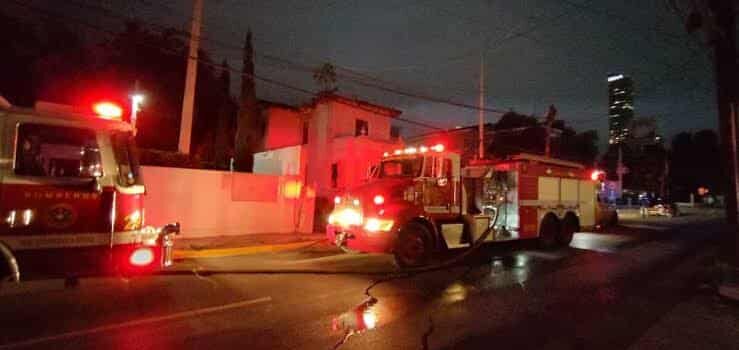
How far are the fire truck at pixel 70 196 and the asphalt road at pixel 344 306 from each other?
0.82 metres

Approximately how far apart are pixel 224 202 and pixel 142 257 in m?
9.44

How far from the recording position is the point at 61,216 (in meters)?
5.13

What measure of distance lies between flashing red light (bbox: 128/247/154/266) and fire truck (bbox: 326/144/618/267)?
4.55 meters

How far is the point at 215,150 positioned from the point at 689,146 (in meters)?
73.1

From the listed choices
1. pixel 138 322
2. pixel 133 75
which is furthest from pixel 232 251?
pixel 133 75

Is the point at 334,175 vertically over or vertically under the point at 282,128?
under

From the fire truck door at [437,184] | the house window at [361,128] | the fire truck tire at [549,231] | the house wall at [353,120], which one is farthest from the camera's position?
the house window at [361,128]

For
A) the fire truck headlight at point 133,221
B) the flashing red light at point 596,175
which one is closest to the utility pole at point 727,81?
the flashing red light at point 596,175

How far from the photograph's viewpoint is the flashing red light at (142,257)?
551 cm

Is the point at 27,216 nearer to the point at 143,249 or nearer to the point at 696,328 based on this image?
the point at 143,249

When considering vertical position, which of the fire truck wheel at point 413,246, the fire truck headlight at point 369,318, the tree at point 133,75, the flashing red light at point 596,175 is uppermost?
the tree at point 133,75

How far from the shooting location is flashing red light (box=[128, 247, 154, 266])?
5508 mm

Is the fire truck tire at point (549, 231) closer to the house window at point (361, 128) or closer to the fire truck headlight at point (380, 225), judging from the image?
the fire truck headlight at point (380, 225)

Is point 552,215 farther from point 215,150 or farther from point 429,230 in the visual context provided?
point 215,150
